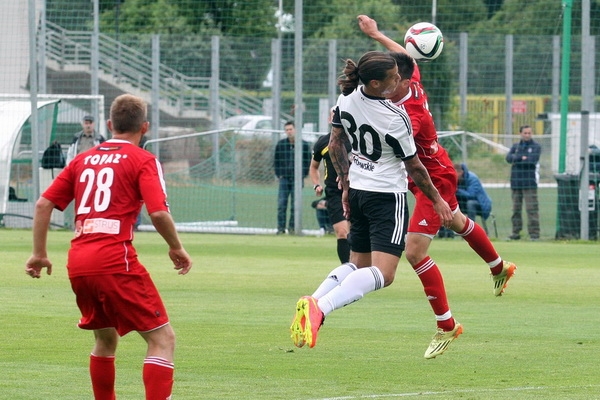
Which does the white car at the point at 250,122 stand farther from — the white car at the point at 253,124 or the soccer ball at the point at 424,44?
the soccer ball at the point at 424,44

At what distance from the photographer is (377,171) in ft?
27.6

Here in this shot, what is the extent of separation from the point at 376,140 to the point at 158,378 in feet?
9.72

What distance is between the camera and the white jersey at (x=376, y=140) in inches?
323

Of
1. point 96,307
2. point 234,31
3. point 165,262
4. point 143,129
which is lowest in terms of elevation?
point 165,262

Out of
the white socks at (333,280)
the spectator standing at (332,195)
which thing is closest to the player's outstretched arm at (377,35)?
the white socks at (333,280)

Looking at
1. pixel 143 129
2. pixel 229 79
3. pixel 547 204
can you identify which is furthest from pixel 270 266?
pixel 229 79

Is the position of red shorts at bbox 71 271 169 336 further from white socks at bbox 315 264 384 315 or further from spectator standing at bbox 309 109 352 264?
spectator standing at bbox 309 109 352 264

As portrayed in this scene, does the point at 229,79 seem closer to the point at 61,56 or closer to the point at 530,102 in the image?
the point at 61,56

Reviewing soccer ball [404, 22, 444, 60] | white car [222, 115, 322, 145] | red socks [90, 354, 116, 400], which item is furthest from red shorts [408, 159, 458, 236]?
white car [222, 115, 322, 145]

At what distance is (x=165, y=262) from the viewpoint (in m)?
16.0

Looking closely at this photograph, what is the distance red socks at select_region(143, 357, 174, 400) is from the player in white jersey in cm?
212

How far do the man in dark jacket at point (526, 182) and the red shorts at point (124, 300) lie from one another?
617 inches

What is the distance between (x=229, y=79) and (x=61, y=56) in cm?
377

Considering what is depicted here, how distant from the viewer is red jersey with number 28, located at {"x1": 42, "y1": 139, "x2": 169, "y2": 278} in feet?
19.4
